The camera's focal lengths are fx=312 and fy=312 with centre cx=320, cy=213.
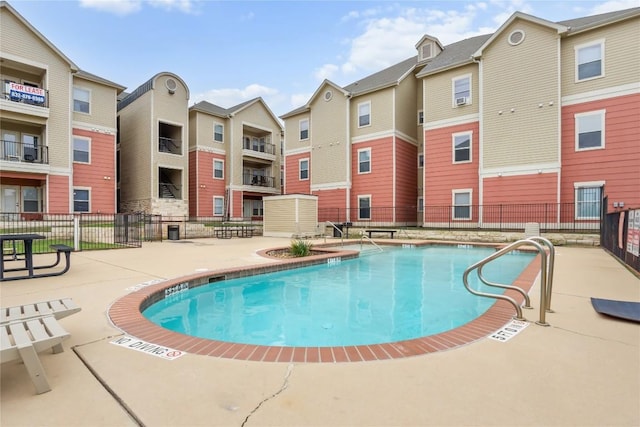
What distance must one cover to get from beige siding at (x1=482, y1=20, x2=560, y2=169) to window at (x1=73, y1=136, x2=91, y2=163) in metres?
23.6

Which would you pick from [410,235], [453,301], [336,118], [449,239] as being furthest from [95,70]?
[453,301]

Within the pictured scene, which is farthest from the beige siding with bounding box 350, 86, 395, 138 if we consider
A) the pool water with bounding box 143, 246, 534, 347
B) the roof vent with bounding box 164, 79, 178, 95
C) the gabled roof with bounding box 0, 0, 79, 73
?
the gabled roof with bounding box 0, 0, 79, 73

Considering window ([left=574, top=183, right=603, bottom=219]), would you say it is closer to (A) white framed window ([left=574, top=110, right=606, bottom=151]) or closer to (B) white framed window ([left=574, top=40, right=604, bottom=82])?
(A) white framed window ([left=574, top=110, right=606, bottom=151])

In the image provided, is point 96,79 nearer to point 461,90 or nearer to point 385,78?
point 385,78

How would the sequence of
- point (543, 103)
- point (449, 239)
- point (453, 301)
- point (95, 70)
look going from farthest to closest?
point (95, 70) < point (449, 239) < point (543, 103) < point (453, 301)

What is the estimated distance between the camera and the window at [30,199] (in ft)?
60.0

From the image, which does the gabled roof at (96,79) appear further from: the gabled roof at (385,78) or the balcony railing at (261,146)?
the gabled roof at (385,78)

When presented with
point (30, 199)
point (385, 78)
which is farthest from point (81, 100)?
point (385, 78)

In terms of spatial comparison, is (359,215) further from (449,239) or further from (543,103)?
(543,103)

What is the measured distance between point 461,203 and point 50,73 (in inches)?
968

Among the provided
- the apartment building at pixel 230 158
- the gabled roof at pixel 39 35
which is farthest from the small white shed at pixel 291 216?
the gabled roof at pixel 39 35

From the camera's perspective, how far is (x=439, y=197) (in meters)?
18.7

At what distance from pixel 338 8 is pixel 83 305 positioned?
16337mm

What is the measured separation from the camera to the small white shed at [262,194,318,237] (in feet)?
60.8
